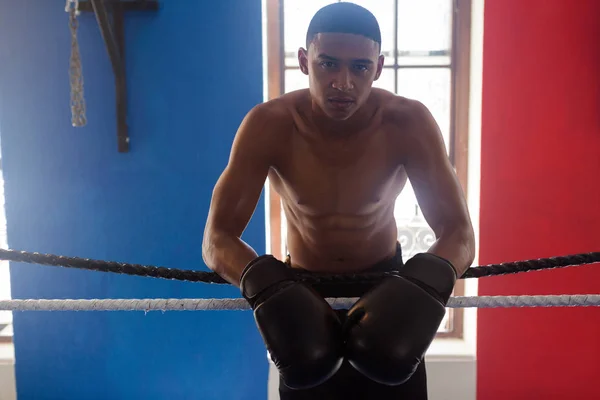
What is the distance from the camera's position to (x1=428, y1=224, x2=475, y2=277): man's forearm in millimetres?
727

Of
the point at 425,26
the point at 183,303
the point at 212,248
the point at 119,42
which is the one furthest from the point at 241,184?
the point at 425,26

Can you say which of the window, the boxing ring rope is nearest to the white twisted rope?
the boxing ring rope

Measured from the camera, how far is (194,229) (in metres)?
1.54

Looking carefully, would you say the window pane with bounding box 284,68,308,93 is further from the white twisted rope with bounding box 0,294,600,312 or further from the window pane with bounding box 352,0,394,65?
the white twisted rope with bounding box 0,294,600,312

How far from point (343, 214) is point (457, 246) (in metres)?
0.20

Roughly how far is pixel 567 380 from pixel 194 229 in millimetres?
1387

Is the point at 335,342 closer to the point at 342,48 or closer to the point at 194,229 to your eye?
the point at 342,48

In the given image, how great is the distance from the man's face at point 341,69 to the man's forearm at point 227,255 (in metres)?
0.26

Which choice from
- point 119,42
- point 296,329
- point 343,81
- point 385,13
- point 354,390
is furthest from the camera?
point 385,13

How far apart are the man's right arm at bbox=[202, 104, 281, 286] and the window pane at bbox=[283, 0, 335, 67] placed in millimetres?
888

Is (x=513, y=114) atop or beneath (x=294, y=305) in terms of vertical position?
atop

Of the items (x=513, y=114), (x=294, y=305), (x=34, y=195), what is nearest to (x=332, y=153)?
(x=294, y=305)

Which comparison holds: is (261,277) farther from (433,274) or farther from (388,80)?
(388,80)

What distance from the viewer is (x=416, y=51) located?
1631 millimetres
